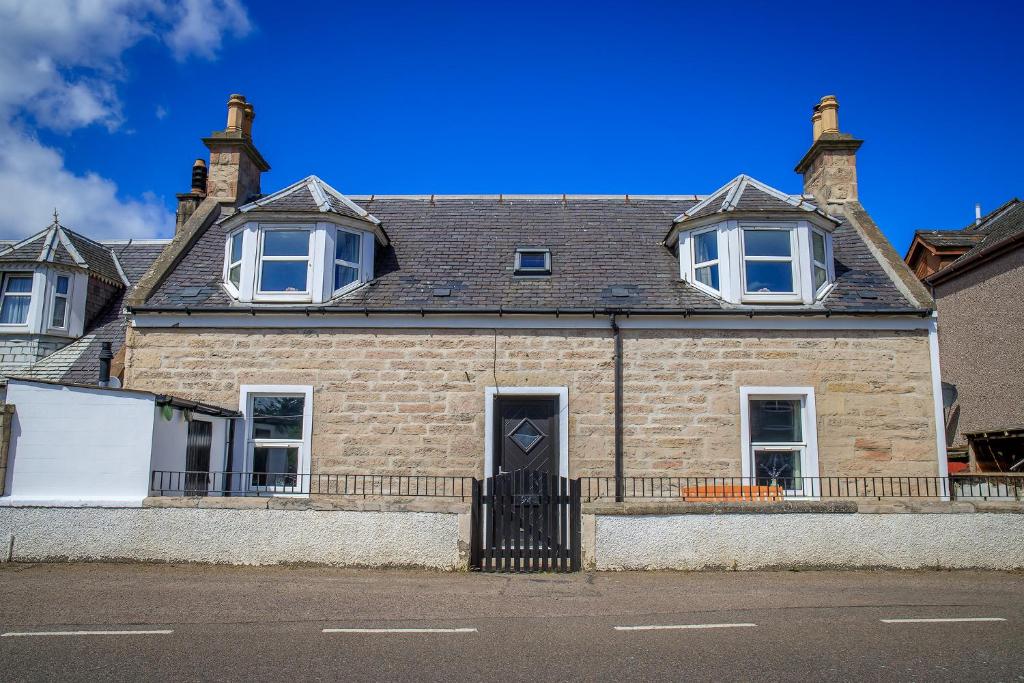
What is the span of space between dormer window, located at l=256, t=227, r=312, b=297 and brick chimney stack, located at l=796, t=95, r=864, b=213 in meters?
10.8

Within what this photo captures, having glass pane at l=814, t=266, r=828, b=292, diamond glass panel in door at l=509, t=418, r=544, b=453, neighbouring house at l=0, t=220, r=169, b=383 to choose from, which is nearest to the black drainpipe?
diamond glass panel in door at l=509, t=418, r=544, b=453

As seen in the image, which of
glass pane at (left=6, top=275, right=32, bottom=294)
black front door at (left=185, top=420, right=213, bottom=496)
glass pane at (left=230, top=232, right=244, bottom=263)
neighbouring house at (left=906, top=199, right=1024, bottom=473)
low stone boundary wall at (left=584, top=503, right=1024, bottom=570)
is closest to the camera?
low stone boundary wall at (left=584, top=503, right=1024, bottom=570)

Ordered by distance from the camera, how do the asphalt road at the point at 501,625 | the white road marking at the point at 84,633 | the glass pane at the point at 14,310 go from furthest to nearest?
1. the glass pane at the point at 14,310
2. the white road marking at the point at 84,633
3. the asphalt road at the point at 501,625

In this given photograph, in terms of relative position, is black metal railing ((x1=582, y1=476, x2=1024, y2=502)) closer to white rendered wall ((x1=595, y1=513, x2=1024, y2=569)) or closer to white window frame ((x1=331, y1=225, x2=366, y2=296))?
white rendered wall ((x1=595, y1=513, x2=1024, y2=569))

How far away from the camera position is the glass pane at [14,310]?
16.6 m

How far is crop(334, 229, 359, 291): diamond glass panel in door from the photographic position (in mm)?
13883

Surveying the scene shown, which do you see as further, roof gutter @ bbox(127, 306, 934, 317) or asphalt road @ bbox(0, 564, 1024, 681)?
roof gutter @ bbox(127, 306, 934, 317)

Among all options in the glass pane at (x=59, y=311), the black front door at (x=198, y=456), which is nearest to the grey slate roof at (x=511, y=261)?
the black front door at (x=198, y=456)

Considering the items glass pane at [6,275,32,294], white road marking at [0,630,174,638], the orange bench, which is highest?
glass pane at [6,275,32,294]

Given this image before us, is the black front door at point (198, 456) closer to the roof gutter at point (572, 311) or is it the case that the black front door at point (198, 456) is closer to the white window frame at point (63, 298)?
the roof gutter at point (572, 311)

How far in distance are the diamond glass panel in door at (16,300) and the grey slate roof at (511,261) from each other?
4475 millimetres

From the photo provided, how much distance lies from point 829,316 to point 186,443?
33.9 feet

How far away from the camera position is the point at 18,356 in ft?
54.0

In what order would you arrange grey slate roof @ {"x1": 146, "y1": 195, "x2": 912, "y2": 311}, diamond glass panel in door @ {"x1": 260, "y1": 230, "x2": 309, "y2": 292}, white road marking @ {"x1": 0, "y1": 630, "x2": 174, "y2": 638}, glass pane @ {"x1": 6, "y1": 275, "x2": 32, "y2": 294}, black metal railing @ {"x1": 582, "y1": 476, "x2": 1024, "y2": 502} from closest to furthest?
white road marking @ {"x1": 0, "y1": 630, "x2": 174, "y2": 638}
black metal railing @ {"x1": 582, "y1": 476, "x2": 1024, "y2": 502}
grey slate roof @ {"x1": 146, "y1": 195, "x2": 912, "y2": 311}
diamond glass panel in door @ {"x1": 260, "y1": 230, "x2": 309, "y2": 292}
glass pane @ {"x1": 6, "y1": 275, "x2": 32, "y2": 294}
